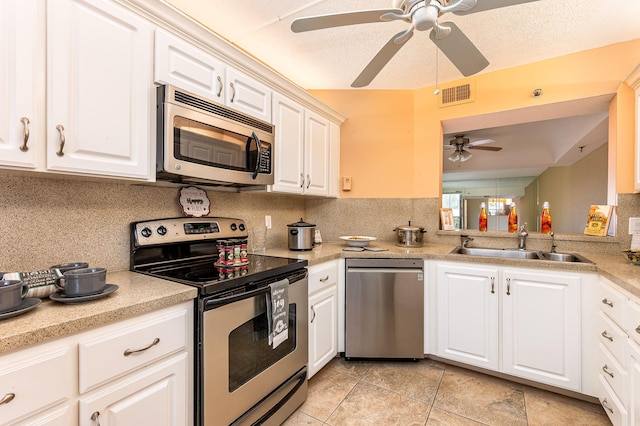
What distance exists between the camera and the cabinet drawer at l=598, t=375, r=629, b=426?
1.36m

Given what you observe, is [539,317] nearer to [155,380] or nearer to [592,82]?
[592,82]

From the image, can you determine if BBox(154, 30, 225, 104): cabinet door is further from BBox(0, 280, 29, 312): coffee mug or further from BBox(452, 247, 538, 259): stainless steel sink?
BBox(452, 247, 538, 259): stainless steel sink

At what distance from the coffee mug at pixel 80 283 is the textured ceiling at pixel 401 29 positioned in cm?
160

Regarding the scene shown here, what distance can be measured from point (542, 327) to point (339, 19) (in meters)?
2.14

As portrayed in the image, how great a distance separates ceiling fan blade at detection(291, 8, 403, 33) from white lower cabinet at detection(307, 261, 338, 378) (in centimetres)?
136

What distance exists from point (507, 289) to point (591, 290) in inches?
16.6

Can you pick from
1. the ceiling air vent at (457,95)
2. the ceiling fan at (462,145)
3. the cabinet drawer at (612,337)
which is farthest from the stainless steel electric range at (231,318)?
the ceiling fan at (462,145)

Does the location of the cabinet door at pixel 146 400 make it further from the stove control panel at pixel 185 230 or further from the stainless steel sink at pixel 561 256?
the stainless steel sink at pixel 561 256

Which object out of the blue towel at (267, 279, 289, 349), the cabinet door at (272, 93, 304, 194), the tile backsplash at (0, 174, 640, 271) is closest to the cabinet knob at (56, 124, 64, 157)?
the tile backsplash at (0, 174, 640, 271)

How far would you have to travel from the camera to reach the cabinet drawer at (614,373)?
1352 millimetres

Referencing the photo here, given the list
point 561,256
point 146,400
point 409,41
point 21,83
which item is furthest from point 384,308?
point 21,83

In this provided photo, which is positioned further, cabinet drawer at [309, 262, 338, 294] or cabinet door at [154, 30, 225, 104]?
cabinet drawer at [309, 262, 338, 294]

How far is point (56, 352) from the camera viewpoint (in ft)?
2.75

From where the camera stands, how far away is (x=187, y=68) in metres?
1.52
